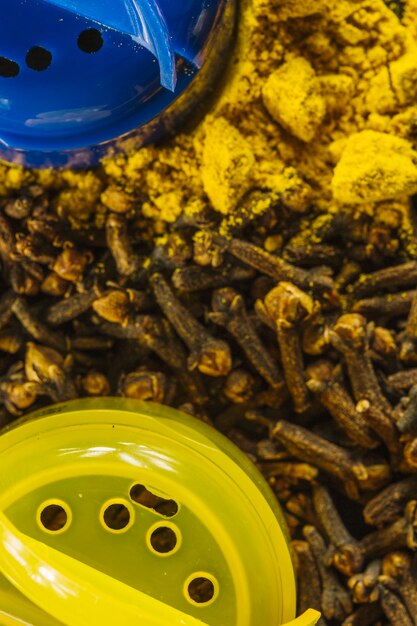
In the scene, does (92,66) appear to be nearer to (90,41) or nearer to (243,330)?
(90,41)

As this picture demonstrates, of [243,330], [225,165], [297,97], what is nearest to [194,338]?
[243,330]

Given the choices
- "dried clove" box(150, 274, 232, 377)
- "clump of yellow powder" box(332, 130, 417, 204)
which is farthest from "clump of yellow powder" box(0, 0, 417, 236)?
"dried clove" box(150, 274, 232, 377)

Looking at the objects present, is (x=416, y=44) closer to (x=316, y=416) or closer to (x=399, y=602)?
(x=316, y=416)

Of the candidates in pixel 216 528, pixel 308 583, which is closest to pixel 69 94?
pixel 216 528

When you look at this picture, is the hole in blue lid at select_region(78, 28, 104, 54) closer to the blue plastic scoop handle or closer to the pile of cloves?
the blue plastic scoop handle

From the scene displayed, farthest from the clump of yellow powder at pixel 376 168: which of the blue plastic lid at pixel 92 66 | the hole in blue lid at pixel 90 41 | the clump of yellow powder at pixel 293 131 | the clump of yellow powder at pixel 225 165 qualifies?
the hole in blue lid at pixel 90 41

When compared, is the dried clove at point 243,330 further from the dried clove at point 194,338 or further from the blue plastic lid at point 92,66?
the blue plastic lid at point 92,66
